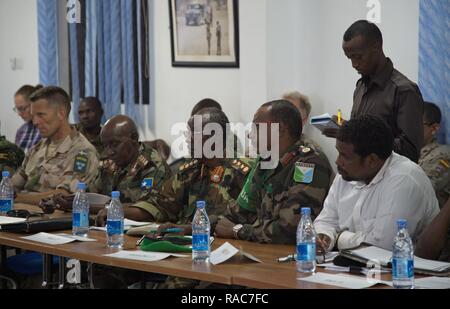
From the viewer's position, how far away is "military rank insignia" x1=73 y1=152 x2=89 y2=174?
18.0 ft

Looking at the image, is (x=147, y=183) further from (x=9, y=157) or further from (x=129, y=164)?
(x=9, y=157)

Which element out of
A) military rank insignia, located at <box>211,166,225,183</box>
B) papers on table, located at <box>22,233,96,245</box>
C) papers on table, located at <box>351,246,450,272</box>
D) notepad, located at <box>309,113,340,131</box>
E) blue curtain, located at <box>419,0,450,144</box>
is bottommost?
papers on table, located at <box>22,233,96,245</box>

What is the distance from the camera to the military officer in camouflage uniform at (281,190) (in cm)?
382

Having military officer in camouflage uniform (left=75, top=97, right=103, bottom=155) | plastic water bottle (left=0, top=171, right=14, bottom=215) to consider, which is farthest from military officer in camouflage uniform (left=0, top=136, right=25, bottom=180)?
plastic water bottle (left=0, top=171, right=14, bottom=215)

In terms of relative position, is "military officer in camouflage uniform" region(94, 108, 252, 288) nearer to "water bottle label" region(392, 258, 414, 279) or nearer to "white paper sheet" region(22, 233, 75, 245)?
"white paper sheet" region(22, 233, 75, 245)

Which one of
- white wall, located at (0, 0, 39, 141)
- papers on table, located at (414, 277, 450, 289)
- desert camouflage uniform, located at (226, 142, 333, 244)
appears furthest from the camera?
white wall, located at (0, 0, 39, 141)

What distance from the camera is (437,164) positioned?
16.7 feet

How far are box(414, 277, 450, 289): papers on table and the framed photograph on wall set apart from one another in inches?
171

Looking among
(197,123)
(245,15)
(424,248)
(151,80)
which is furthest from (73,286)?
(151,80)

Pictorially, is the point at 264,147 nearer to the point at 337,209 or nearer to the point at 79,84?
the point at 337,209

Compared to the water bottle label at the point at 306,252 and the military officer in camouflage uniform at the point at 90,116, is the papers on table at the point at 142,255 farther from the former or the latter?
the military officer in camouflage uniform at the point at 90,116

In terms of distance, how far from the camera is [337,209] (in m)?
3.75

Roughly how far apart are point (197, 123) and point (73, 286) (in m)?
1.10

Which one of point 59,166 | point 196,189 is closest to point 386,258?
point 196,189
